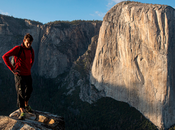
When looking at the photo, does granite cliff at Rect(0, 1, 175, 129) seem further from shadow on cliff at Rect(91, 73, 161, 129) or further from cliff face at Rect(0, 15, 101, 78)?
cliff face at Rect(0, 15, 101, 78)

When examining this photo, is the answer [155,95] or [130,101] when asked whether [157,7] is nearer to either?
[155,95]

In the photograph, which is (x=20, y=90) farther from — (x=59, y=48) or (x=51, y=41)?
(x=51, y=41)

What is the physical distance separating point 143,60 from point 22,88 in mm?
41659

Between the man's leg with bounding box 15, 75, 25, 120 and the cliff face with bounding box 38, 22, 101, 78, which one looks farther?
the cliff face with bounding box 38, 22, 101, 78

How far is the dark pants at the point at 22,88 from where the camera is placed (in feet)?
20.7

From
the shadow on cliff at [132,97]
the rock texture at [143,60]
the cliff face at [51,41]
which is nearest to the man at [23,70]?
the rock texture at [143,60]

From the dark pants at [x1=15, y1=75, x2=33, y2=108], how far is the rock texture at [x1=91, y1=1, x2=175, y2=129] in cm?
4021

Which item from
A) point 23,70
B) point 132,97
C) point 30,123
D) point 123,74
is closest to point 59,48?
point 123,74

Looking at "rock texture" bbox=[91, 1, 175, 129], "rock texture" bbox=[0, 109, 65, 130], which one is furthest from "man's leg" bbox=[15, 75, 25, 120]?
"rock texture" bbox=[91, 1, 175, 129]

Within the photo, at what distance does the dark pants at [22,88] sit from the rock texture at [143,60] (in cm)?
4021

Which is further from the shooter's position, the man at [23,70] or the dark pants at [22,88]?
the dark pants at [22,88]

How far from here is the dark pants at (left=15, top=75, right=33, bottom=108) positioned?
20.7 ft

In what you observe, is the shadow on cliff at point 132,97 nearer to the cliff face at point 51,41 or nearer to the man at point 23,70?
the cliff face at point 51,41

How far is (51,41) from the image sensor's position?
269 ft
